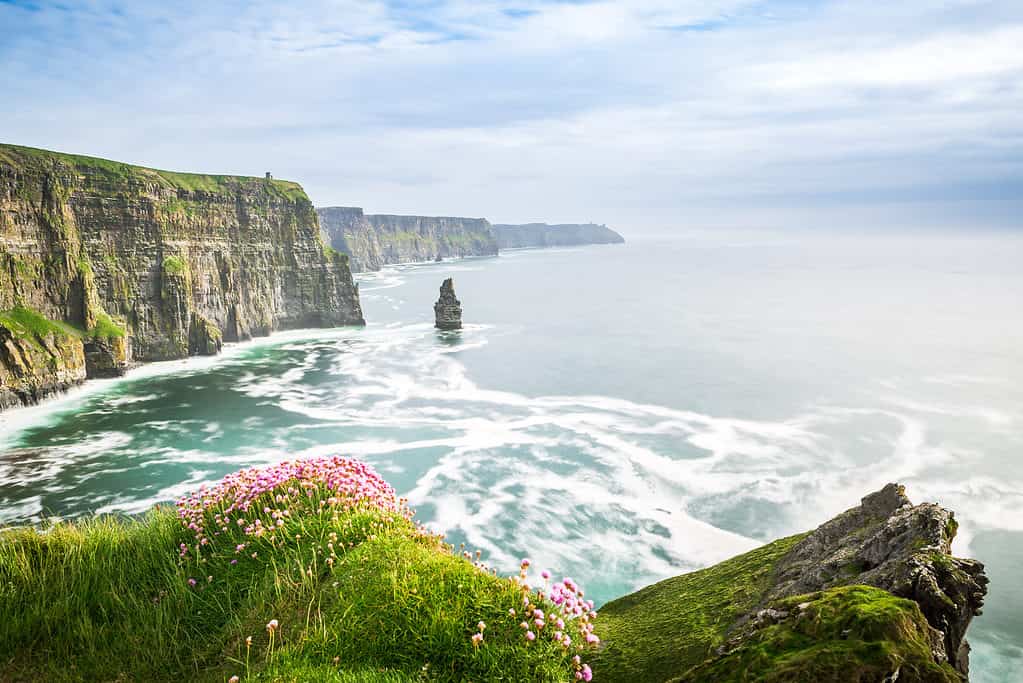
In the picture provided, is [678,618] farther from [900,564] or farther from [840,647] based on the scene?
[840,647]

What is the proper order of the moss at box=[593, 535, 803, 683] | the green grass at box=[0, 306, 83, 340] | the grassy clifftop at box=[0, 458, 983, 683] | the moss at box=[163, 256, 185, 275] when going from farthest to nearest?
the moss at box=[163, 256, 185, 275], the green grass at box=[0, 306, 83, 340], the moss at box=[593, 535, 803, 683], the grassy clifftop at box=[0, 458, 983, 683]

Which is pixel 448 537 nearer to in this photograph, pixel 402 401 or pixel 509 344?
pixel 402 401

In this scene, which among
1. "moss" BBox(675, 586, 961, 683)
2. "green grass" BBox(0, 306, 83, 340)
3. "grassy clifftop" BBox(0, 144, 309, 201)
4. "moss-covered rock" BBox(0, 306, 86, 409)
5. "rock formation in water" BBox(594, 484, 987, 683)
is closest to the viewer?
"moss" BBox(675, 586, 961, 683)

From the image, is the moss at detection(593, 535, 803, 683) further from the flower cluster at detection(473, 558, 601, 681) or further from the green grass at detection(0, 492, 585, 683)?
the green grass at detection(0, 492, 585, 683)

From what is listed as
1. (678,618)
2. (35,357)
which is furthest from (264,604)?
(35,357)

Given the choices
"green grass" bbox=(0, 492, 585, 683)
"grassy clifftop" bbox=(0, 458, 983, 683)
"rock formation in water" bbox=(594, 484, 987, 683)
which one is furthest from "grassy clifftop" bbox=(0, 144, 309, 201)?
"rock formation in water" bbox=(594, 484, 987, 683)

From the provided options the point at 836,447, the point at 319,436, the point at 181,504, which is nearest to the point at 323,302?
the point at 319,436
